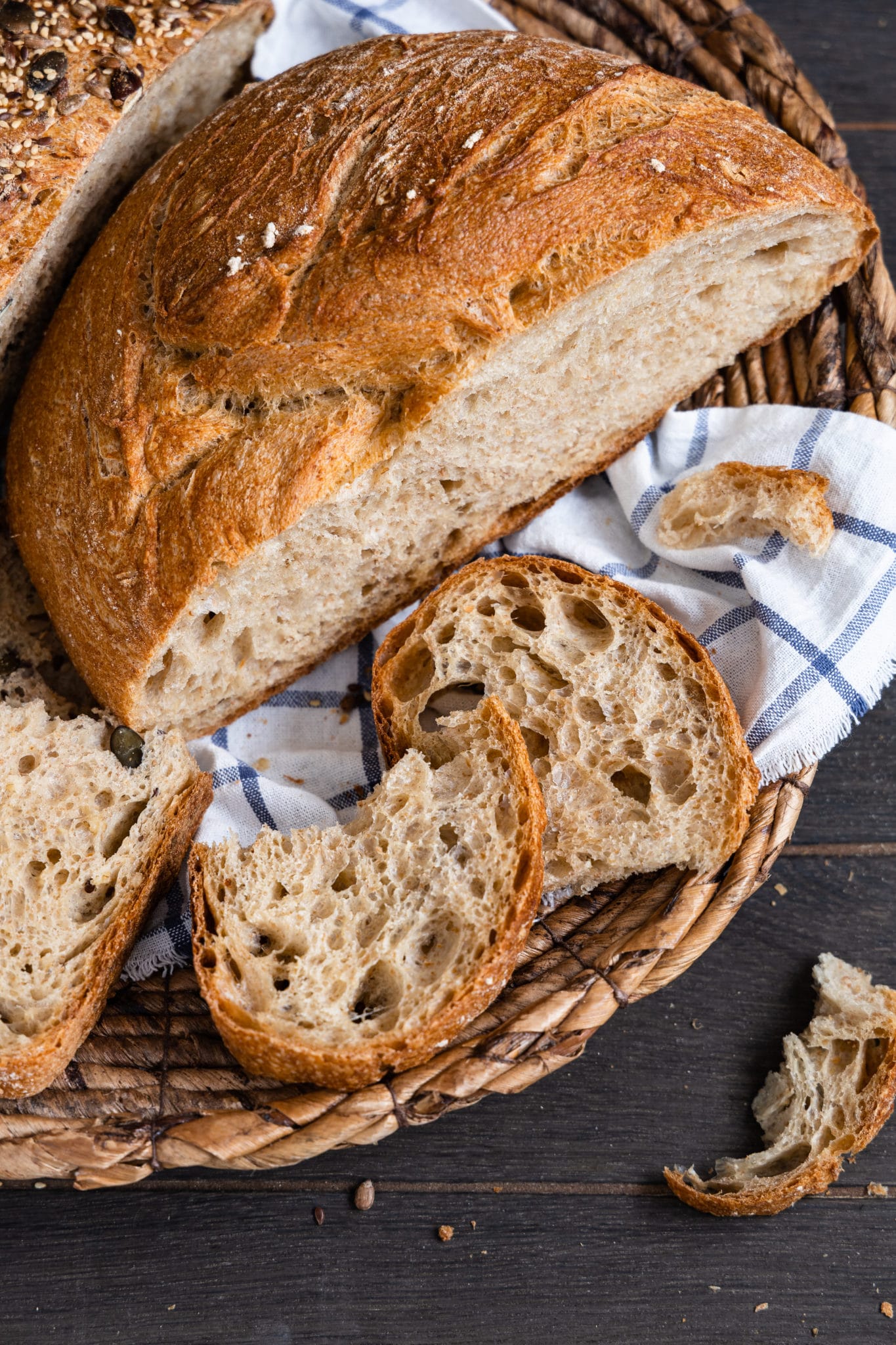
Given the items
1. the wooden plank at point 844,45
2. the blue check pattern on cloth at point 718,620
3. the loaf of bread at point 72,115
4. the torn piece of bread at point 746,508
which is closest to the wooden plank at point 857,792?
the blue check pattern on cloth at point 718,620

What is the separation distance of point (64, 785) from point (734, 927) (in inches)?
65.8

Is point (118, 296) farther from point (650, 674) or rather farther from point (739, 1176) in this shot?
point (739, 1176)

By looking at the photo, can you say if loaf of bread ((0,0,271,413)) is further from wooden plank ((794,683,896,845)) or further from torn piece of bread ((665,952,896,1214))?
torn piece of bread ((665,952,896,1214))

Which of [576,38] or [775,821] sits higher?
[576,38]

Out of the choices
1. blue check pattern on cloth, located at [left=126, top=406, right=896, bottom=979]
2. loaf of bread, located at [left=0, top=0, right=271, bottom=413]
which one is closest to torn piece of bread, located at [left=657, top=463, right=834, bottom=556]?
blue check pattern on cloth, located at [left=126, top=406, right=896, bottom=979]

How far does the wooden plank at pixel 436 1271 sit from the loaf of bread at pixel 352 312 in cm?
122

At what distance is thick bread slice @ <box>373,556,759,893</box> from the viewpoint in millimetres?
2311

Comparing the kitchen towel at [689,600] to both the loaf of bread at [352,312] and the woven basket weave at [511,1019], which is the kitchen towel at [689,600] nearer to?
the woven basket weave at [511,1019]

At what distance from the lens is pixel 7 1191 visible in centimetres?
256

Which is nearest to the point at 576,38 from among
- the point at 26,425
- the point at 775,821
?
the point at 26,425

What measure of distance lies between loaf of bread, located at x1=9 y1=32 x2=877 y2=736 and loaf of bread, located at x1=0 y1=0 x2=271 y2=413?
5.7 inches

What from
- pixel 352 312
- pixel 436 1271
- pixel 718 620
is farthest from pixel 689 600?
pixel 436 1271

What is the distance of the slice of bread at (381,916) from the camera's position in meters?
2.11

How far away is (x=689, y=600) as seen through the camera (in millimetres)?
2604
